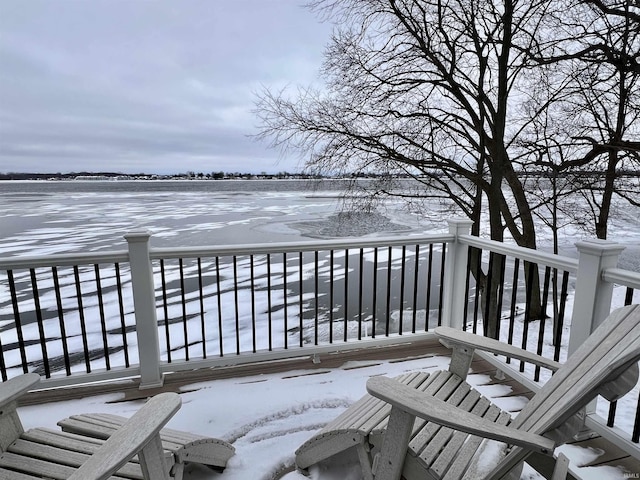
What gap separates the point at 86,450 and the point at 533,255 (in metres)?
2.54

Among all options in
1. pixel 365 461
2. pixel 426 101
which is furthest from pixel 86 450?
pixel 426 101

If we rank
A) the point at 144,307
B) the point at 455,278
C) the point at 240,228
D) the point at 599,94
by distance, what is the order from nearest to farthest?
the point at 144,307, the point at 455,278, the point at 599,94, the point at 240,228

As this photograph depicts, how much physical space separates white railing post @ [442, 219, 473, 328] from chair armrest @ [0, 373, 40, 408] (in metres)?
2.83

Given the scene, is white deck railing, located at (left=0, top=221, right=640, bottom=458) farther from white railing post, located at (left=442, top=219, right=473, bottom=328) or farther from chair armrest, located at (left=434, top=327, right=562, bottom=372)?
chair armrest, located at (left=434, top=327, right=562, bottom=372)

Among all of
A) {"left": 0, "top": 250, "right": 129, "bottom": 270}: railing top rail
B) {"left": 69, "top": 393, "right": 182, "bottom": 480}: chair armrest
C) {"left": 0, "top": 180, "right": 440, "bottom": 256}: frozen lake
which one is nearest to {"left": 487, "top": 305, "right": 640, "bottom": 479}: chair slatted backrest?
{"left": 69, "top": 393, "right": 182, "bottom": 480}: chair armrest

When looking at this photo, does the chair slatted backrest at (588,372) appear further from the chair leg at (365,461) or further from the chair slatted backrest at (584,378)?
the chair leg at (365,461)

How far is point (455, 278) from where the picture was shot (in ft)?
10.2

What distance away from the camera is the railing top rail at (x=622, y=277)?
68.5 inches

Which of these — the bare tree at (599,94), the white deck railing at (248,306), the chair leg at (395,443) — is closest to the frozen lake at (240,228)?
the white deck railing at (248,306)

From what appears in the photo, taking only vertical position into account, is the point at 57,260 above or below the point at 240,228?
above

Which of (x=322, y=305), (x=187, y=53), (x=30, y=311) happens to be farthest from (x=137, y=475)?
(x=187, y=53)

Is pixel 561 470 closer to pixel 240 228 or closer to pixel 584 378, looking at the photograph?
pixel 584 378

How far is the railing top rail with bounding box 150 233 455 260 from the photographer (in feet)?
8.31

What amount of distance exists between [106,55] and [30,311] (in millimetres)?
5617
